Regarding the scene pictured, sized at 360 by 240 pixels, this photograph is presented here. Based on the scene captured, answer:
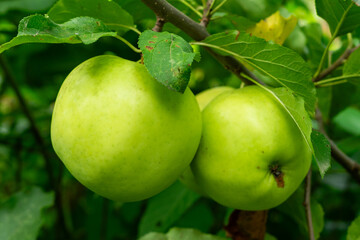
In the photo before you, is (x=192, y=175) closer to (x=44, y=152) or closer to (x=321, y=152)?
(x=321, y=152)

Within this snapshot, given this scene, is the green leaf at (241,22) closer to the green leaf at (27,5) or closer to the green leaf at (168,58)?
the green leaf at (168,58)

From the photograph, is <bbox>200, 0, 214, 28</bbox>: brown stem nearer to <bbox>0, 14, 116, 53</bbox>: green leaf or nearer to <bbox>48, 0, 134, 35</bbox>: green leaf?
<bbox>48, 0, 134, 35</bbox>: green leaf

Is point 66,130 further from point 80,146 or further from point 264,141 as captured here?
point 264,141

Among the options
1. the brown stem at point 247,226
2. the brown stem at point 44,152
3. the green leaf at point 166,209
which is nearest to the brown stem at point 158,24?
the brown stem at point 247,226

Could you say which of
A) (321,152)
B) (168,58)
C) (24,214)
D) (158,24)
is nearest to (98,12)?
(158,24)

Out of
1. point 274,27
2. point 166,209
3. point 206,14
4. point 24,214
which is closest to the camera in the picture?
point 206,14

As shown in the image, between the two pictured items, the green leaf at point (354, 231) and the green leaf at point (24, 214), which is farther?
the green leaf at point (24, 214)

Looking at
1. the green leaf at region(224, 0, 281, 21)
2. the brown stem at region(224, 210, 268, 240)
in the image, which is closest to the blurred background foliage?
the green leaf at region(224, 0, 281, 21)
